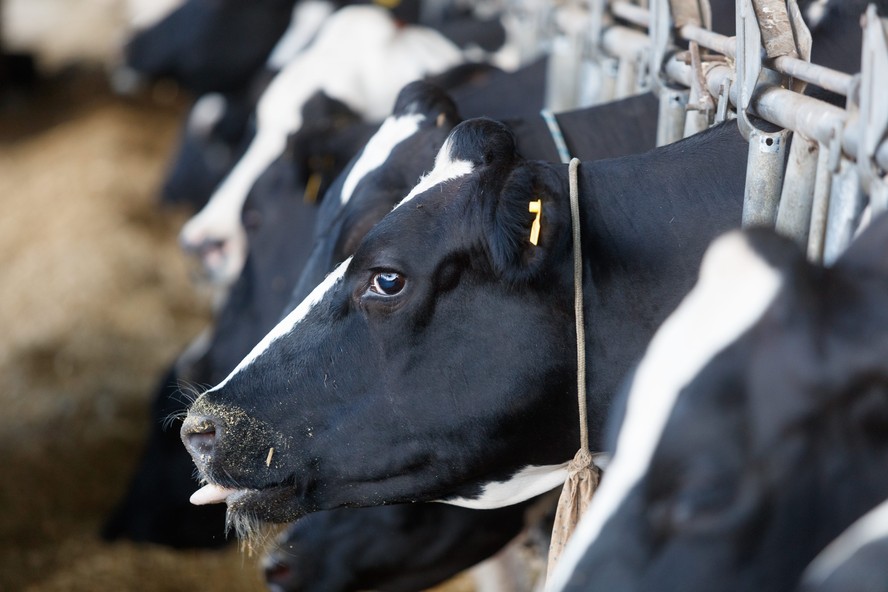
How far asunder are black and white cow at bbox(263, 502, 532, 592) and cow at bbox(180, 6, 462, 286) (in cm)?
154

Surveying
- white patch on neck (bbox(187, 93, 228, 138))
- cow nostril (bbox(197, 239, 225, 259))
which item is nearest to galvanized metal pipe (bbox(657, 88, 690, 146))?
cow nostril (bbox(197, 239, 225, 259))

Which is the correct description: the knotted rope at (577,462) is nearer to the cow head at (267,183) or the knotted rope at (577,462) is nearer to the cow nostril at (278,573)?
the cow nostril at (278,573)

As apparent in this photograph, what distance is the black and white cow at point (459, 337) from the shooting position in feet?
4.71

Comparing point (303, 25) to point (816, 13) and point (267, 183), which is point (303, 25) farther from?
point (816, 13)

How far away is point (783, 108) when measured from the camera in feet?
4.59

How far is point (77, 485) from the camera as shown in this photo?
3.74 metres

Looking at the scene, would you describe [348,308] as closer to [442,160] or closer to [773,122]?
[442,160]

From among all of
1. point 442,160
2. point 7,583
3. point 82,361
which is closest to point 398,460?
point 442,160

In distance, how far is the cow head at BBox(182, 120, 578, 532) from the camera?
1.43 m

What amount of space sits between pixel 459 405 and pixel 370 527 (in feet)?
2.93

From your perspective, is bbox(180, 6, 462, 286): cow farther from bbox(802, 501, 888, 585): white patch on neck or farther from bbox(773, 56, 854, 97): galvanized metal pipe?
bbox(802, 501, 888, 585): white patch on neck

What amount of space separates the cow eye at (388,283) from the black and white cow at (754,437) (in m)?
→ 0.55

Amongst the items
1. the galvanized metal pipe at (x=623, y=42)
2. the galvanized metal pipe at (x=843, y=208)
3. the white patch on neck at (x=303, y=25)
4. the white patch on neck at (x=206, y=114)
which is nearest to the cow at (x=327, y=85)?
the white patch on neck at (x=303, y=25)

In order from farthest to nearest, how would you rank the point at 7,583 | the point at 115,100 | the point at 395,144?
the point at 115,100, the point at 7,583, the point at 395,144
